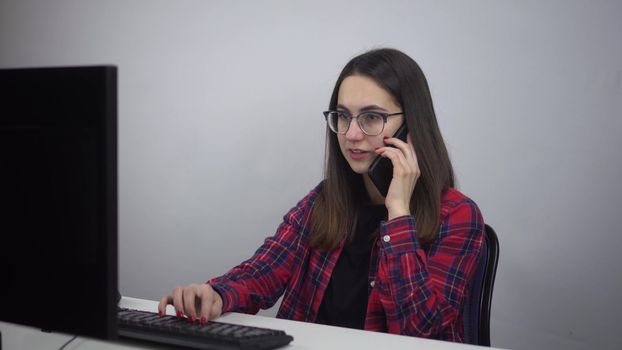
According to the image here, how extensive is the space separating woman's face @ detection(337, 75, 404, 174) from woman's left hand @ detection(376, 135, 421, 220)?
1.6 inches

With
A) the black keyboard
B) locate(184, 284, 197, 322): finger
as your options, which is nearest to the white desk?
the black keyboard

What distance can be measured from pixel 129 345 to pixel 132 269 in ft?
5.85

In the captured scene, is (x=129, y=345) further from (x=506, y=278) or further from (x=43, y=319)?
(x=506, y=278)

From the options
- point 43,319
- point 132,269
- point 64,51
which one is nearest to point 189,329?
point 43,319

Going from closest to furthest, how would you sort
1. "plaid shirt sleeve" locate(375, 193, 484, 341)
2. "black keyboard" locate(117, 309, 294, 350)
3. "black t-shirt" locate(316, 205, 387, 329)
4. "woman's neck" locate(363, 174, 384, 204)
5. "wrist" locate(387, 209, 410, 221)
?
"black keyboard" locate(117, 309, 294, 350)
"plaid shirt sleeve" locate(375, 193, 484, 341)
"wrist" locate(387, 209, 410, 221)
"black t-shirt" locate(316, 205, 387, 329)
"woman's neck" locate(363, 174, 384, 204)

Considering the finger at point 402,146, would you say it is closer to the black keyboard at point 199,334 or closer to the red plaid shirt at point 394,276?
the red plaid shirt at point 394,276

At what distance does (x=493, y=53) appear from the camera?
6.56ft

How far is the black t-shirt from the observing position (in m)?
1.57

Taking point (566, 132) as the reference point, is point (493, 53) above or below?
above

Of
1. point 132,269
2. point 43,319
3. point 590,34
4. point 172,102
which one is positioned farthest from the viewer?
point 132,269

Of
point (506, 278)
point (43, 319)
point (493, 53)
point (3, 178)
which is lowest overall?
point (506, 278)

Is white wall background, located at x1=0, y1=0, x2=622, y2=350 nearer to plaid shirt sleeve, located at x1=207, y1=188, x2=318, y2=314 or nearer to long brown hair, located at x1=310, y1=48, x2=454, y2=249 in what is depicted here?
long brown hair, located at x1=310, y1=48, x2=454, y2=249

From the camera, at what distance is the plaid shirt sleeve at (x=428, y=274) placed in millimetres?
1353

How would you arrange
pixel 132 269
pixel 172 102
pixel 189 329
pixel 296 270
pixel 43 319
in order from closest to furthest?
pixel 43 319
pixel 189 329
pixel 296 270
pixel 172 102
pixel 132 269
